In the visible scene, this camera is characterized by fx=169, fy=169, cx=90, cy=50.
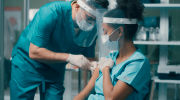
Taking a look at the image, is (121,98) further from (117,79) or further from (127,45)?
(127,45)

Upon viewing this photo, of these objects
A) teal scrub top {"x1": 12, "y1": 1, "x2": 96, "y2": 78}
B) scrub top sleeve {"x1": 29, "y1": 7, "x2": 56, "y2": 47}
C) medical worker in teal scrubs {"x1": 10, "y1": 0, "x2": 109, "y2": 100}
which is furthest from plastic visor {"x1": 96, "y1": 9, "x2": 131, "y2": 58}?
scrub top sleeve {"x1": 29, "y1": 7, "x2": 56, "y2": 47}

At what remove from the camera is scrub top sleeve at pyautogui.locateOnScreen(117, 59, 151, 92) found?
3.30ft

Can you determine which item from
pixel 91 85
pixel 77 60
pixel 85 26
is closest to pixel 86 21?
pixel 85 26

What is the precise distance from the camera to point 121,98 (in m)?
1.00

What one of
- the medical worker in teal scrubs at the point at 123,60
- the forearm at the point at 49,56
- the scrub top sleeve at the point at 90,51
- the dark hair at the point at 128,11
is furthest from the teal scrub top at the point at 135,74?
the scrub top sleeve at the point at 90,51

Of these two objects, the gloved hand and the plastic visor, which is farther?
the gloved hand

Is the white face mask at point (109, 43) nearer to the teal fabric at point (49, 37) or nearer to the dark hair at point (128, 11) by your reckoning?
the dark hair at point (128, 11)

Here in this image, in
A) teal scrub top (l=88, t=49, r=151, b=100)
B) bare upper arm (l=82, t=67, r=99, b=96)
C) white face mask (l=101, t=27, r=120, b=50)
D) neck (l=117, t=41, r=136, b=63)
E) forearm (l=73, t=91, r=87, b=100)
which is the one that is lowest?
forearm (l=73, t=91, r=87, b=100)

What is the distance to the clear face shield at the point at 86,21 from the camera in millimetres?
1173

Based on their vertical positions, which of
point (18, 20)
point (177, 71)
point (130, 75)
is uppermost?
point (18, 20)

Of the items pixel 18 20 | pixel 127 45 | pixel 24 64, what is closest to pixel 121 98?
pixel 127 45

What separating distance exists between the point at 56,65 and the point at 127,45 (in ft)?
2.08

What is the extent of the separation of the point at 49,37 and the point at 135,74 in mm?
692

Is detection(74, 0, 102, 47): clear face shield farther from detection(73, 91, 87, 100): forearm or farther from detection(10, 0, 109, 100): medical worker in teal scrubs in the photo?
detection(73, 91, 87, 100): forearm
